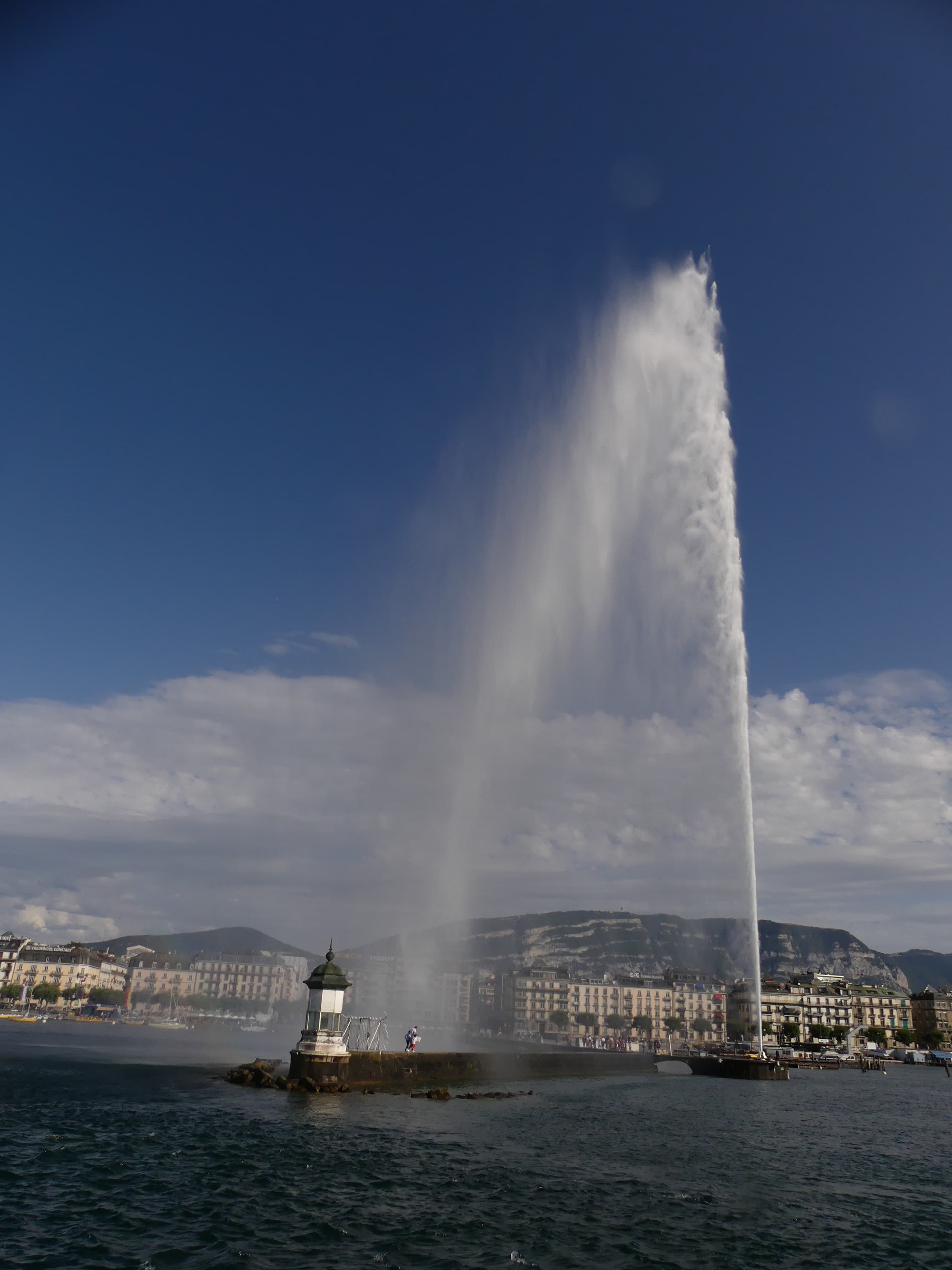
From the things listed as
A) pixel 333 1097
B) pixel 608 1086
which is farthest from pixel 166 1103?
pixel 608 1086

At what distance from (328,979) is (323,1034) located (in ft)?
10.1

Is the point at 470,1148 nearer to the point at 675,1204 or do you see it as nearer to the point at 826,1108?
the point at 675,1204

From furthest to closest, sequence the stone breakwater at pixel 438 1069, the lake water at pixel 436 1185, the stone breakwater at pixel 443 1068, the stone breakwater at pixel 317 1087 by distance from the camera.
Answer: the stone breakwater at pixel 443 1068 < the stone breakwater at pixel 438 1069 < the stone breakwater at pixel 317 1087 < the lake water at pixel 436 1185

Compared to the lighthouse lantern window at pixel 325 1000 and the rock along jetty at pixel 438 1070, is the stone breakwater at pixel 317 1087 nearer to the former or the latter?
the rock along jetty at pixel 438 1070

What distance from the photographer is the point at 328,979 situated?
1858 inches

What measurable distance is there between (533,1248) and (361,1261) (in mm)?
4337

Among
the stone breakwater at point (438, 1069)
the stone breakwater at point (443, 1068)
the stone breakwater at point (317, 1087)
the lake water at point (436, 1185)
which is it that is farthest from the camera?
the stone breakwater at point (443, 1068)

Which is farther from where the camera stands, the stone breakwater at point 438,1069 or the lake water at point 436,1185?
the stone breakwater at point 438,1069

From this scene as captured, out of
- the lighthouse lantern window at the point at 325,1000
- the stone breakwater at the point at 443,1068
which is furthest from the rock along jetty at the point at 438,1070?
the lighthouse lantern window at the point at 325,1000

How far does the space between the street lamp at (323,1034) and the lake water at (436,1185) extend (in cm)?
215

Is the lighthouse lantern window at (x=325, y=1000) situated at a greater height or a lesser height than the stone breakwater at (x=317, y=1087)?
greater

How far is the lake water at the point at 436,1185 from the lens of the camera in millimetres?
19828

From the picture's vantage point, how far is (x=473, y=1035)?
178m

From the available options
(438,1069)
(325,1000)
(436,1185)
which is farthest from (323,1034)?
(436,1185)
